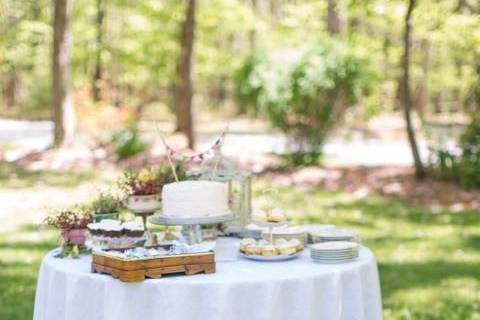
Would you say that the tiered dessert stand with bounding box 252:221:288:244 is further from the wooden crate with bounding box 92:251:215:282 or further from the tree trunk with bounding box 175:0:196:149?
the tree trunk with bounding box 175:0:196:149

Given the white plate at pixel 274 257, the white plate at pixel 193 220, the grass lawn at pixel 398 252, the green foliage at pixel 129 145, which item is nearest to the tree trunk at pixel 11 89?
the green foliage at pixel 129 145

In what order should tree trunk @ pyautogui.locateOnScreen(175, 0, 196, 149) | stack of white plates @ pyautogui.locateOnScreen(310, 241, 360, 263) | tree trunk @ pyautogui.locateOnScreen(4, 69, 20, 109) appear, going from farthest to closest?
1. tree trunk @ pyautogui.locateOnScreen(4, 69, 20, 109)
2. tree trunk @ pyautogui.locateOnScreen(175, 0, 196, 149)
3. stack of white plates @ pyautogui.locateOnScreen(310, 241, 360, 263)

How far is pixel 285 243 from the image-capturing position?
4379mm

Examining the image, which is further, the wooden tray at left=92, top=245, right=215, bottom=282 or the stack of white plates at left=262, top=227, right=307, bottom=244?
the stack of white plates at left=262, top=227, right=307, bottom=244

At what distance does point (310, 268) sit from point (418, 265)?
473 cm

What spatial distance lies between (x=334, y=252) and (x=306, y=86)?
34.9ft

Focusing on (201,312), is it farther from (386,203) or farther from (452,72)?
(452,72)

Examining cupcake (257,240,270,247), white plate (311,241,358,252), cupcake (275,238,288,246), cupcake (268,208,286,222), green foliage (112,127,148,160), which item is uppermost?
cupcake (268,208,286,222)

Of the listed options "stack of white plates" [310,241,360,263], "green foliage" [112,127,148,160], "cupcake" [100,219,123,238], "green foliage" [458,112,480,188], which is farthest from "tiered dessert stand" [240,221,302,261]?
"green foliage" [112,127,148,160]

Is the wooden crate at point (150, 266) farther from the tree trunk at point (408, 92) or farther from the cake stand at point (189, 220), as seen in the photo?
the tree trunk at point (408, 92)

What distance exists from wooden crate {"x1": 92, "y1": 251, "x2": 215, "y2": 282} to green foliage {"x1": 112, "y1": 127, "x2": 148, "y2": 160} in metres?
12.2

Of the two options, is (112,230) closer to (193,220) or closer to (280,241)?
(193,220)

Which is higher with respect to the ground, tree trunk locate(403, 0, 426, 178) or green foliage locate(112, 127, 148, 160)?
tree trunk locate(403, 0, 426, 178)

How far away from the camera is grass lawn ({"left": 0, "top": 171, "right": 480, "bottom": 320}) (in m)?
7.19
